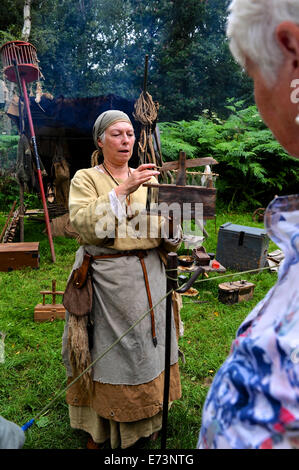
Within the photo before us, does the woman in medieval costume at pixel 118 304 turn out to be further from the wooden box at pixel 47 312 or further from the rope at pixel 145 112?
the rope at pixel 145 112

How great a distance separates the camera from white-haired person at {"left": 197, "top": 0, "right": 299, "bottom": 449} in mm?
580

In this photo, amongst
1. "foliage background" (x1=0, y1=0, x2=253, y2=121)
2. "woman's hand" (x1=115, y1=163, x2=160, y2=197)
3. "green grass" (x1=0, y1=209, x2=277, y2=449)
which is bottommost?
"green grass" (x1=0, y1=209, x2=277, y2=449)

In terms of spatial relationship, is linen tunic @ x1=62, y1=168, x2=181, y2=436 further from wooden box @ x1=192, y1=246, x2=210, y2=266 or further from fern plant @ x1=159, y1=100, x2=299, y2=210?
fern plant @ x1=159, y1=100, x2=299, y2=210

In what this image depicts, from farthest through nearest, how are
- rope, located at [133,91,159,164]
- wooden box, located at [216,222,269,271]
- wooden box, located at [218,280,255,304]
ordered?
1. wooden box, located at [216,222,269,271]
2. wooden box, located at [218,280,255,304]
3. rope, located at [133,91,159,164]

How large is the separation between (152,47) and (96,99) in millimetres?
13399

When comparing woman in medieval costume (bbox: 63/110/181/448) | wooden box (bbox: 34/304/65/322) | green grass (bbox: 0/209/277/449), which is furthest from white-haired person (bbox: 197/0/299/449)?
wooden box (bbox: 34/304/65/322)

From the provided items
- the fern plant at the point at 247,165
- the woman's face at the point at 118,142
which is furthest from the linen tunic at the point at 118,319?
the fern plant at the point at 247,165

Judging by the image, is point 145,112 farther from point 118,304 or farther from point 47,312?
point 118,304

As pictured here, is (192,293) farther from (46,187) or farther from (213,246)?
Result: (46,187)

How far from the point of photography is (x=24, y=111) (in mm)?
6316

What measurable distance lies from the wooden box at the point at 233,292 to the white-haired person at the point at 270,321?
4123 millimetres

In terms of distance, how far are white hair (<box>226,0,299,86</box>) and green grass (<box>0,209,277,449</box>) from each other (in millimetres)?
2482

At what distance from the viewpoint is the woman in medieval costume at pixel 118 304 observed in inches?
83.1
